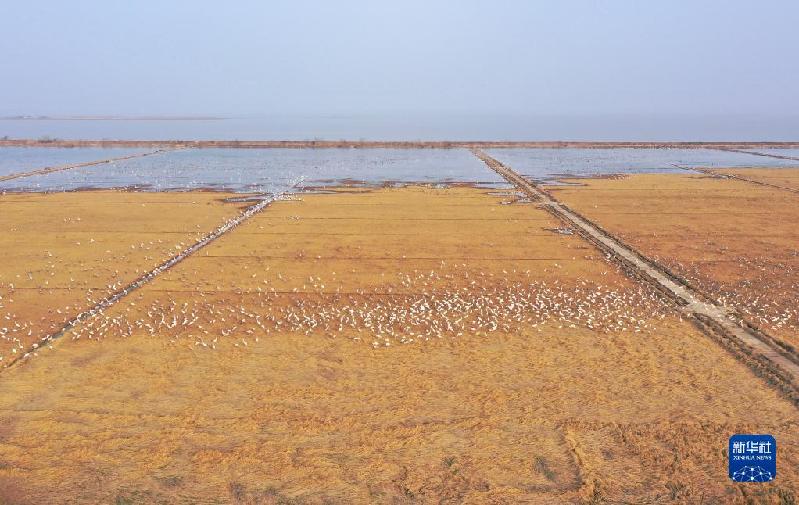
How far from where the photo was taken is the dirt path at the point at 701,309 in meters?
13.5

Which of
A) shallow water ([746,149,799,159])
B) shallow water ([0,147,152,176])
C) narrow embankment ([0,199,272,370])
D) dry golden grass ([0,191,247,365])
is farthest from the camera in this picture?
shallow water ([746,149,799,159])

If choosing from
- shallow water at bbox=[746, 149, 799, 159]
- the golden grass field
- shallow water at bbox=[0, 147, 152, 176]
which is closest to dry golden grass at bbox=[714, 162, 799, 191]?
shallow water at bbox=[746, 149, 799, 159]

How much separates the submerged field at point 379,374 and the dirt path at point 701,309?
606mm

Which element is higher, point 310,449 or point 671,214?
point 671,214

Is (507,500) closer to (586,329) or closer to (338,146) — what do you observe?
(586,329)

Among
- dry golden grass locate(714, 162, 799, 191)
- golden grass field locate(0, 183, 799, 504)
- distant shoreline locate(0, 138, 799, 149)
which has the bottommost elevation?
golden grass field locate(0, 183, 799, 504)

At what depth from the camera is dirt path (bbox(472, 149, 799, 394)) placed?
44.4ft

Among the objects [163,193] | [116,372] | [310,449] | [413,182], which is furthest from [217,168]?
[310,449]

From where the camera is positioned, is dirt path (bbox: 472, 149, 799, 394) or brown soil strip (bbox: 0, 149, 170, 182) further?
brown soil strip (bbox: 0, 149, 170, 182)

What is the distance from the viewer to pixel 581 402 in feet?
39.3

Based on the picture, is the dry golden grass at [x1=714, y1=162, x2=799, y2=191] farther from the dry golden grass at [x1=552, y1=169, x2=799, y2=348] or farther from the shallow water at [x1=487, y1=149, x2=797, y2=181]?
the shallow water at [x1=487, y1=149, x2=797, y2=181]

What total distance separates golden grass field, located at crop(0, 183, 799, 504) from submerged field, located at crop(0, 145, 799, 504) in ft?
0.17

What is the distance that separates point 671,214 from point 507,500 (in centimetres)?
2875
